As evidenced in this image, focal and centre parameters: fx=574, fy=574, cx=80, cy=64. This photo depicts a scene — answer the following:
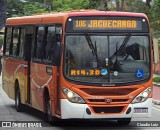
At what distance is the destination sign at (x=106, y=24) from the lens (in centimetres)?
1302

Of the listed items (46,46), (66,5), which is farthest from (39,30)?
(66,5)

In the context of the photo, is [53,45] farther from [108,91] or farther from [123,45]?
[108,91]

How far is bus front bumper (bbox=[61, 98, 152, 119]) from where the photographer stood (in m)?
12.5

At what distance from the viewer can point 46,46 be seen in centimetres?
1423

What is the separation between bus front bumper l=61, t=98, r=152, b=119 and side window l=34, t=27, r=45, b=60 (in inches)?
94.0

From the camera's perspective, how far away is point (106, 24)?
1314 centimetres

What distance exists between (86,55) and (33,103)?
3371mm

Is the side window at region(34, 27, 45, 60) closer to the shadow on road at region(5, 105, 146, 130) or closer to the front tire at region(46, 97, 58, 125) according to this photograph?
the front tire at region(46, 97, 58, 125)

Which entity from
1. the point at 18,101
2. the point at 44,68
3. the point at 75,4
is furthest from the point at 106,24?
the point at 75,4

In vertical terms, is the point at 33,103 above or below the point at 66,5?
above

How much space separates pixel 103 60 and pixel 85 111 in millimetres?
1238

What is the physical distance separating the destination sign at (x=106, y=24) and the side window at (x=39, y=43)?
1791mm

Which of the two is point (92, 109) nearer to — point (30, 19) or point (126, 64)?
point (126, 64)

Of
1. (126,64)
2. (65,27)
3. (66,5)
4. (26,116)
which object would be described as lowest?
(66,5)
